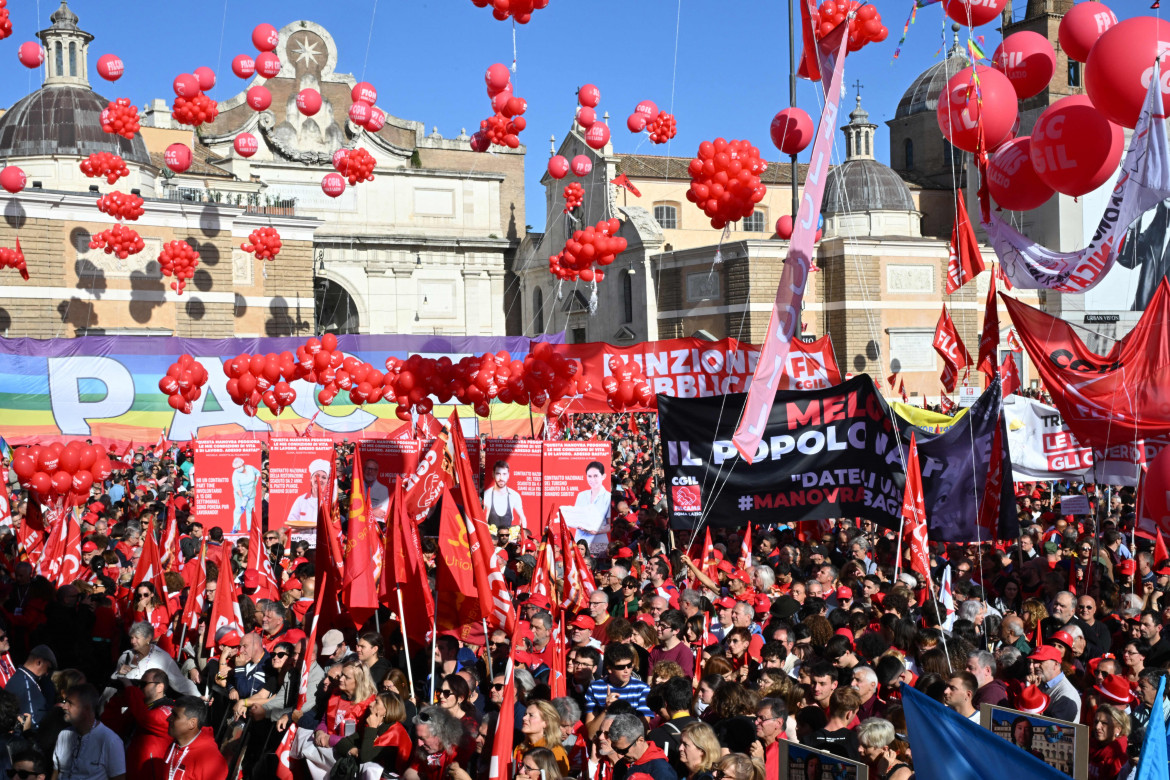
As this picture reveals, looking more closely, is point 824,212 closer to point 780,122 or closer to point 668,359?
point 668,359

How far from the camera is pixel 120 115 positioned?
27172 mm

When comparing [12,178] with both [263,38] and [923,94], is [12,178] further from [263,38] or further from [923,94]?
[923,94]

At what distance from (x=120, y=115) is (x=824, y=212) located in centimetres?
2708

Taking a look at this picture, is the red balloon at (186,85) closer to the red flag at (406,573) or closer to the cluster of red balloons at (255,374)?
the cluster of red balloons at (255,374)

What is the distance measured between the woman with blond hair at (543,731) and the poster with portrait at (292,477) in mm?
8834

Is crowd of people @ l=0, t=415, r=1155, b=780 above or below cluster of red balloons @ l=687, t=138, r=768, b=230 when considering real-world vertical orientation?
below

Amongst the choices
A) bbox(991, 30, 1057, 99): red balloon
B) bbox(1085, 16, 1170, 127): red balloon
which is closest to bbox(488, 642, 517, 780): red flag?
bbox(1085, 16, 1170, 127): red balloon

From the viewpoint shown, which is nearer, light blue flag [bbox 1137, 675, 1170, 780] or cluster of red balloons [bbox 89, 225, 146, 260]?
light blue flag [bbox 1137, 675, 1170, 780]

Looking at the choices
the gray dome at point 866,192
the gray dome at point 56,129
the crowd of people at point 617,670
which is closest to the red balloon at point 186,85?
the gray dome at point 56,129

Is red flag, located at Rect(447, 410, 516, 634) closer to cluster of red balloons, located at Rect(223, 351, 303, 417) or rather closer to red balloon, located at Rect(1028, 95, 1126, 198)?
red balloon, located at Rect(1028, 95, 1126, 198)

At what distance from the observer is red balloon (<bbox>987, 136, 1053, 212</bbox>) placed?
11.0 metres

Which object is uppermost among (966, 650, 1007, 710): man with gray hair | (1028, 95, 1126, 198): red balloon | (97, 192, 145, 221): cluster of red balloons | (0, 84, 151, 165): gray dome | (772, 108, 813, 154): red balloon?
(0, 84, 151, 165): gray dome

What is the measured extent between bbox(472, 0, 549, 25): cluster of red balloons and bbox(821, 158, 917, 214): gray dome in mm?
31002

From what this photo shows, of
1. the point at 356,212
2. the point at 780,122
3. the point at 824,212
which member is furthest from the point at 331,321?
the point at 780,122
